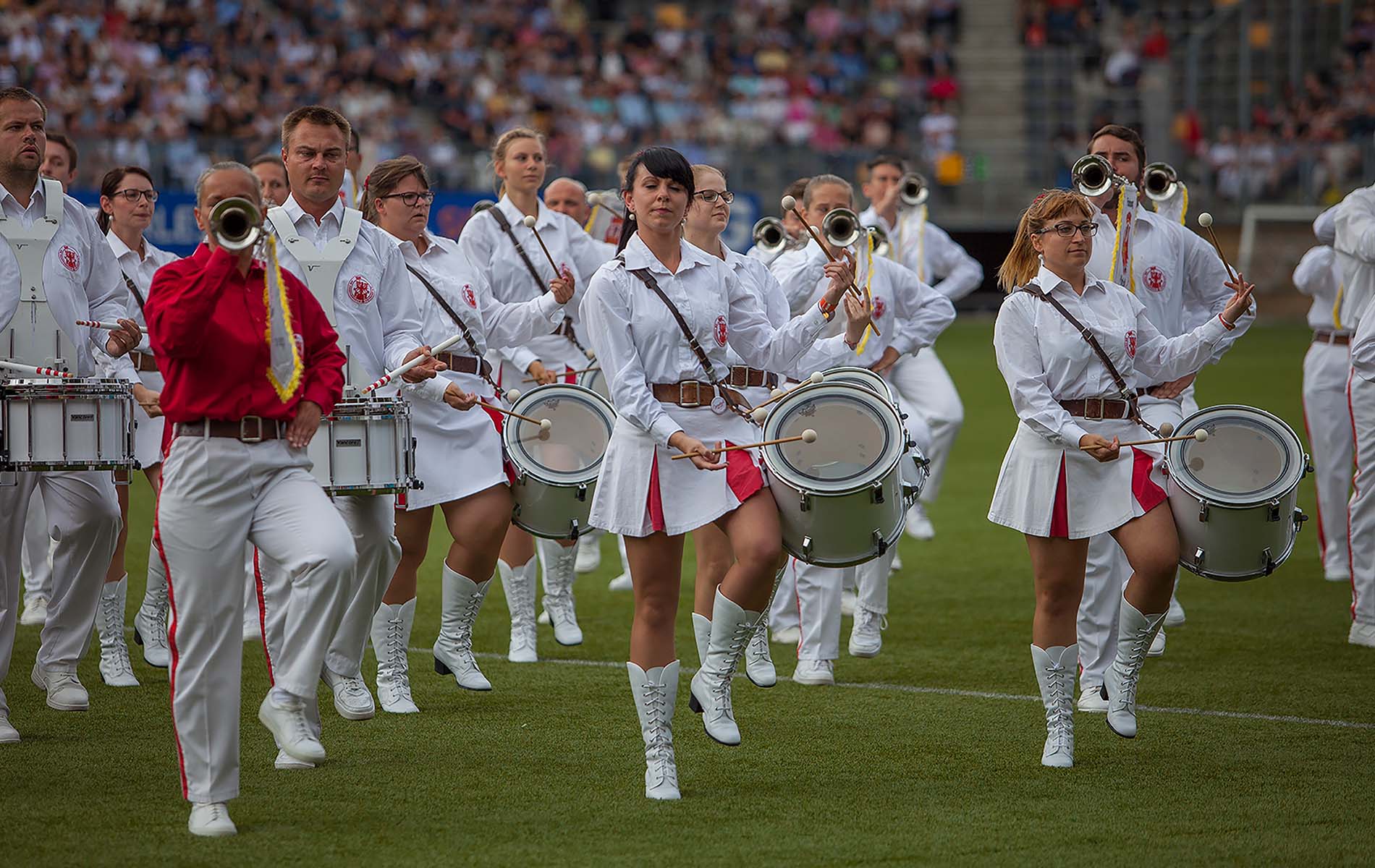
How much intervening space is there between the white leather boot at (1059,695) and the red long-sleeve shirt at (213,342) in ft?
8.63

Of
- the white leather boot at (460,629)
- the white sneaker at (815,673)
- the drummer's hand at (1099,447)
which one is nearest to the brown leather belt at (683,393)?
the drummer's hand at (1099,447)

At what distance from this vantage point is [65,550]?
6648mm

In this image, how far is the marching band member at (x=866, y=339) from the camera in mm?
7582

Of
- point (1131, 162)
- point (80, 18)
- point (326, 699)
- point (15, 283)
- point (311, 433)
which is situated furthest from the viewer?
point (80, 18)

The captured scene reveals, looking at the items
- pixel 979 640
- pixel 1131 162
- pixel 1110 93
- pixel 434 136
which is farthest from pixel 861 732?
pixel 1110 93

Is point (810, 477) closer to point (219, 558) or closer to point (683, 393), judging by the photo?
point (683, 393)

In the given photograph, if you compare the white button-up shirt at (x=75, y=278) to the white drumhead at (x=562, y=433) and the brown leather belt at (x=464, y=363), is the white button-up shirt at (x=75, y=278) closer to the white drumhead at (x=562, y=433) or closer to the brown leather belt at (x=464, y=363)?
the brown leather belt at (x=464, y=363)

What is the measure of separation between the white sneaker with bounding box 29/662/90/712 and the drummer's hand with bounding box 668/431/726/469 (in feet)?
9.16

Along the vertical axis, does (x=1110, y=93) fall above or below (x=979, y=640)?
above

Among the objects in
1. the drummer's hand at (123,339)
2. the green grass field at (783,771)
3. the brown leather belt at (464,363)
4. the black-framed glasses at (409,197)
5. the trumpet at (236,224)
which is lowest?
the green grass field at (783,771)

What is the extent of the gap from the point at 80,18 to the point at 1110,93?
52.8ft

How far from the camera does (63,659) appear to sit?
22.2 ft

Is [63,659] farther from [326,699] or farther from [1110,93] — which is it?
[1110,93]

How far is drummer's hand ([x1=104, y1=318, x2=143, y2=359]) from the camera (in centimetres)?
648
